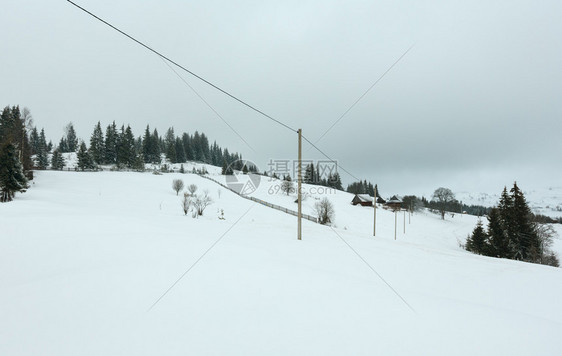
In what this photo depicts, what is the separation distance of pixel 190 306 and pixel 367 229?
35.0 meters

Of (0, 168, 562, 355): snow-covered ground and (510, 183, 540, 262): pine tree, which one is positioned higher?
(0, 168, 562, 355): snow-covered ground

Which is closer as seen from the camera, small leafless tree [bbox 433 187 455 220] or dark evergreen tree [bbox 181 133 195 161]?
small leafless tree [bbox 433 187 455 220]

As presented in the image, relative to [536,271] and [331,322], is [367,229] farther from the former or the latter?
[331,322]

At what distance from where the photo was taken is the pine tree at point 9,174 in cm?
2009

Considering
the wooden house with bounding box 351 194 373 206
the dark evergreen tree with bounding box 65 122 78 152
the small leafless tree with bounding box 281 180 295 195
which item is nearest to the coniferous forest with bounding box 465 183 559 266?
the wooden house with bounding box 351 194 373 206

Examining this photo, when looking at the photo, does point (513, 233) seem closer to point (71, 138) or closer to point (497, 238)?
point (497, 238)

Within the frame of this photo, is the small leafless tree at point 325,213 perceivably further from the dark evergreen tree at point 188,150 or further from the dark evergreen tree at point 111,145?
the dark evergreen tree at point 188,150

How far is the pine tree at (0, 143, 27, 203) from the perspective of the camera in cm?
2009

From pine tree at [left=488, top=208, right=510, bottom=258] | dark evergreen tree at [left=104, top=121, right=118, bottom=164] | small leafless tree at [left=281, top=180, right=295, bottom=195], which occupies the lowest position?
pine tree at [left=488, top=208, right=510, bottom=258]

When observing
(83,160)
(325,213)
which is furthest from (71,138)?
(325,213)

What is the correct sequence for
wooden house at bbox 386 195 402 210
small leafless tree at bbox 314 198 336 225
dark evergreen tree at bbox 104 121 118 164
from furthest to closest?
dark evergreen tree at bbox 104 121 118 164 < wooden house at bbox 386 195 402 210 < small leafless tree at bbox 314 198 336 225

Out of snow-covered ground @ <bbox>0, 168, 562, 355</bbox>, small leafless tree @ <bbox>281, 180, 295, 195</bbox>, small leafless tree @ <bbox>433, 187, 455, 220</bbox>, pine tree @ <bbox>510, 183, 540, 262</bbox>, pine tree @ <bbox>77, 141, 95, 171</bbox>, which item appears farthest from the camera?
small leafless tree @ <bbox>433, 187, 455, 220</bbox>

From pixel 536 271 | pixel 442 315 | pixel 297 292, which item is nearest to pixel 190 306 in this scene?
pixel 297 292

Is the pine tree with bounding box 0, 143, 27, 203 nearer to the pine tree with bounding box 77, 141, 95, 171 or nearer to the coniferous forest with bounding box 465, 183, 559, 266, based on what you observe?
the pine tree with bounding box 77, 141, 95, 171
